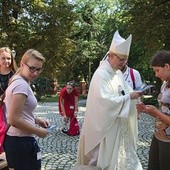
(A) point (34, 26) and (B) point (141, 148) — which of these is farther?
(A) point (34, 26)

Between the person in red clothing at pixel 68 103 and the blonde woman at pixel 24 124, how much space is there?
727 centimetres

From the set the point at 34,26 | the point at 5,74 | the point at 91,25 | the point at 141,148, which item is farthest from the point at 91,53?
the point at 5,74

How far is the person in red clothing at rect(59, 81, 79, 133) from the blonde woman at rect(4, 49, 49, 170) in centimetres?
727

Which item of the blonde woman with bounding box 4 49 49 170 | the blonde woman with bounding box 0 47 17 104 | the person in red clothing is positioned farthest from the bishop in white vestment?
the person in red clothing

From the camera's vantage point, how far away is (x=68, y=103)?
10.6 meters

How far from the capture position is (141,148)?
8109 mm

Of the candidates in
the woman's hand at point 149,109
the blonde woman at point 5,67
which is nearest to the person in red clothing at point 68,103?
the blonde woman at point 5,67

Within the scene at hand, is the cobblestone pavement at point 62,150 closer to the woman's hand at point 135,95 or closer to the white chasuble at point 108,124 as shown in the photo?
the white chasuble at point 108,124

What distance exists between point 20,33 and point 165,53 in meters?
22.3

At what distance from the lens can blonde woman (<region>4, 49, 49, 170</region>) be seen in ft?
9.80

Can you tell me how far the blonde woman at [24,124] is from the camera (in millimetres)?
2988

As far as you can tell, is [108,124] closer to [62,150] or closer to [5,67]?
[5,67]

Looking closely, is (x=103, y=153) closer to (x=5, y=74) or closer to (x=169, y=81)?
(x=169, y=81)

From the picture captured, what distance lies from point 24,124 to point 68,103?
7.58 m
